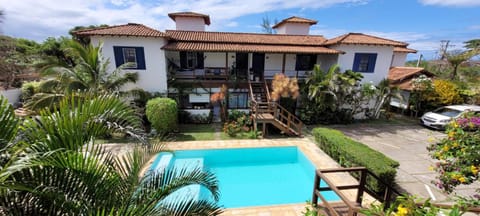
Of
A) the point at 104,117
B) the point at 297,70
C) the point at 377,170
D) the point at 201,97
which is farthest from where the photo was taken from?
the point at 297,70

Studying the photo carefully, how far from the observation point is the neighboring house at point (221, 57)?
12492mm

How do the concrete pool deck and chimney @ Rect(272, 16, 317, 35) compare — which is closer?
the concrete pool deck

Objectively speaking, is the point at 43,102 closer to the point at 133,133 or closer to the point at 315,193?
the point at 133,133

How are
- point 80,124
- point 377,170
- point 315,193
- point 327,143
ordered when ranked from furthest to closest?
point 327,143 → point 377,170 → point 315,193 → point 80,124

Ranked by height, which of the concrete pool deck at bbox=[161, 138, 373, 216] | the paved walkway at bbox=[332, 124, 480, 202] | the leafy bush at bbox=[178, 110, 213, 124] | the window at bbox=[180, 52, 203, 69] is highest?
the window at bbox=[180, 52, 203, 69]

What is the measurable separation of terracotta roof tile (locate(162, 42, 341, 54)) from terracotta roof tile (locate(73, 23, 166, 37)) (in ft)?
3.91

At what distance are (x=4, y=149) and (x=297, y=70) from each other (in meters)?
16.7

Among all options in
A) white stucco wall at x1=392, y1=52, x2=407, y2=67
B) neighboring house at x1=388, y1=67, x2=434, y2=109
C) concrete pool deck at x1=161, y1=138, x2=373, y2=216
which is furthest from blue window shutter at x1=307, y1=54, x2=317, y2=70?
white stucco wall at x1=392, y1=52, x2=407, y2=67

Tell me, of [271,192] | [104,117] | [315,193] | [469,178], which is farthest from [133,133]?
[271,192]

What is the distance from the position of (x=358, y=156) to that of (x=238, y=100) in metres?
9.21

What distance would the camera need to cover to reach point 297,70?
653 inches

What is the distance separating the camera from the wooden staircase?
1191 cm

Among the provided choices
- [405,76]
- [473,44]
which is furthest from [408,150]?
[473,44]

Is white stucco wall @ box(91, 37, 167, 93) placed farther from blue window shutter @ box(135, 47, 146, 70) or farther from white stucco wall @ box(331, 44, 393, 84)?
white stucco wall @ box(331, 44, 393, 84)
